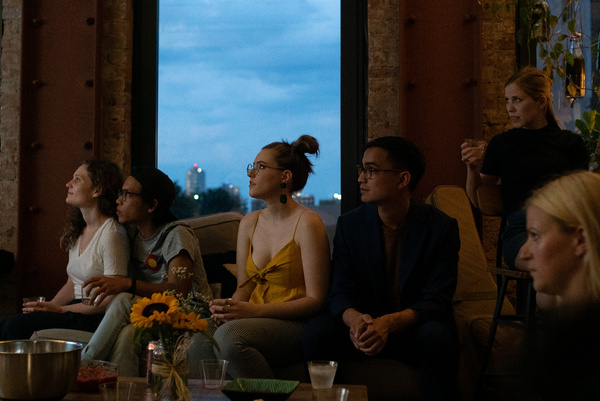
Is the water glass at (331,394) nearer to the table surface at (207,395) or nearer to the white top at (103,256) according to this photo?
the table surface at (207,395)

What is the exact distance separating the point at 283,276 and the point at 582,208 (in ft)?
5.61

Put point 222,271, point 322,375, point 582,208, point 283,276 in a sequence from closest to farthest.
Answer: point 582,208 < point 322,375 < point 283,276 < point 222,271

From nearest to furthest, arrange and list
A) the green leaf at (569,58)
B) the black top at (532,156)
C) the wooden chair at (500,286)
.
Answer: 1. the wooden chair at (500,286)
2. the black top at (532,156)
3. the green leaf at (569,58)

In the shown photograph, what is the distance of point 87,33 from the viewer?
3.96m

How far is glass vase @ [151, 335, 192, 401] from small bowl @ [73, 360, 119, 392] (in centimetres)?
17

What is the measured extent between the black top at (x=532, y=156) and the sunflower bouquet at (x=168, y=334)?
171cm

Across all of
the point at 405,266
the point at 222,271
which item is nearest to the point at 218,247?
the point at 222,271

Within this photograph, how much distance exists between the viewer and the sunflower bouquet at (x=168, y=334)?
1915 mm

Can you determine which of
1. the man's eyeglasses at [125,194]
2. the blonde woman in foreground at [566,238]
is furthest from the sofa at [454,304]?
the blonde woman in foreground at [566,238]

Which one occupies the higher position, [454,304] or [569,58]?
[569,58]

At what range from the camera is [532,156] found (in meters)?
2.98

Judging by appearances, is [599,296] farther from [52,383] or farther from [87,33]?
[87,33]

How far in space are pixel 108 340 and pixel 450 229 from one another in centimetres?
153

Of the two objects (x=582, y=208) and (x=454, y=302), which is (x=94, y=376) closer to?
(x=582, y=208)
